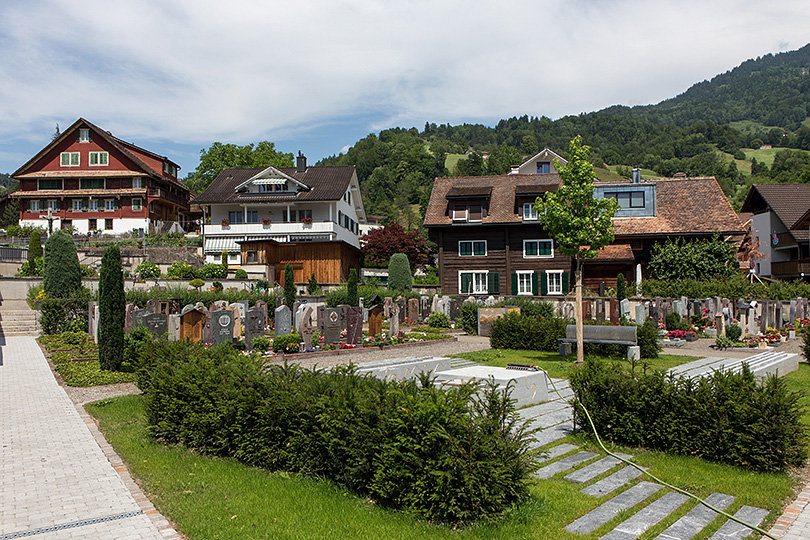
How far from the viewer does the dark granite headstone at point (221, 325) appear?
18203 millimetres

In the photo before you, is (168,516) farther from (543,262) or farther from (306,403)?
(543,262)

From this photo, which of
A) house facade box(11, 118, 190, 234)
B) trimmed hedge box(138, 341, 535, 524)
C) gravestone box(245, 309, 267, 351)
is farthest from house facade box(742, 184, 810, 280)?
house facade box(11, 118, 190, 234)

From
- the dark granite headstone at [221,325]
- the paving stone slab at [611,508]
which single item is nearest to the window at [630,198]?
the dark granite headstone at [221,325]

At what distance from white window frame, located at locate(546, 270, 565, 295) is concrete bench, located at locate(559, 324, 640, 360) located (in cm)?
2275

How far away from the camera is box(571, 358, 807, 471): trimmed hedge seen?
23.5 feet

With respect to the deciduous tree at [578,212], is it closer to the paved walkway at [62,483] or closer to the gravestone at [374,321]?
the gravestone at [374,321]

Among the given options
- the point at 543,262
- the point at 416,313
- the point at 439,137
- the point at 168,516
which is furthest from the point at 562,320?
the point at 439,137

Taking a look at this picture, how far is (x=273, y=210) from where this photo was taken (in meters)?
47.8

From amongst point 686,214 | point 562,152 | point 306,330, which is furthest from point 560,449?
point 562,152

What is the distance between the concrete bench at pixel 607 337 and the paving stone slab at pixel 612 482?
995 cm

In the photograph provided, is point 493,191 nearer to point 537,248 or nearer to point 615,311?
point 537,248

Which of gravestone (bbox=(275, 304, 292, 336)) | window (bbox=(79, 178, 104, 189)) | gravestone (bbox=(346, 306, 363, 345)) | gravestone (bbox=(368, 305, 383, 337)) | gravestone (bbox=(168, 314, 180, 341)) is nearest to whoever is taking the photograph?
gravestone (bbox=(168, 314, 180, 341))

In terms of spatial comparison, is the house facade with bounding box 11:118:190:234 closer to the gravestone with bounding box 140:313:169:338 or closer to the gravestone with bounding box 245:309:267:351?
the gravestone with bounding box 245:309:267:351

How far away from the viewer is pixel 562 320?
1989cm
